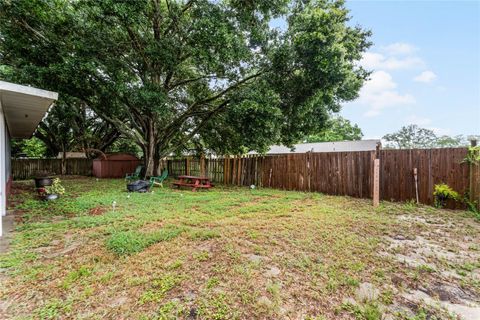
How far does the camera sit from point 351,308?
2.09m

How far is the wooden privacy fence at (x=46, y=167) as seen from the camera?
15.2 metres

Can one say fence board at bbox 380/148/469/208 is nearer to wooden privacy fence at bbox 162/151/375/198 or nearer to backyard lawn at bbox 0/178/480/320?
wooden privacy fence at bbox 162/151/375/198

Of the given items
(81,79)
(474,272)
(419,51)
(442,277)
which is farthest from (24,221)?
(419,51)

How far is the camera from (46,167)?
1653cm

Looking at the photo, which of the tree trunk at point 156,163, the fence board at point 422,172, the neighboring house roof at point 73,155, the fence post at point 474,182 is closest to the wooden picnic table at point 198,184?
the tree trunk at point 156,163

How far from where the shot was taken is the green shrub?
3.15 m

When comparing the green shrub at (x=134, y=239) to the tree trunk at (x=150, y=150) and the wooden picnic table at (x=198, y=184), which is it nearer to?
the wooden picnic table at (x=198, y=184)

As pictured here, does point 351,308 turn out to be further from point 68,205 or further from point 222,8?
point 222,8

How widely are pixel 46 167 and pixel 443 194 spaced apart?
21368 mm

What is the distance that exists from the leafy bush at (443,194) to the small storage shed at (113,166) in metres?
15.5

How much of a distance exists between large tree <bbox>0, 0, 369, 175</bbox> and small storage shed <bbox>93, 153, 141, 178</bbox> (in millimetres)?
5067

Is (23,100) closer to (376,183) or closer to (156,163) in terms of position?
(156,163)

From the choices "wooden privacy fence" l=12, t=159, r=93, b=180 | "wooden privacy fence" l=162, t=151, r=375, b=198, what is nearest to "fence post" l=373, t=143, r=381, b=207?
"wooden privacy fence" l=162, t=151, r=375, b=198

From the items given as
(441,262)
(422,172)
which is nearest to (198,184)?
(422,172)
